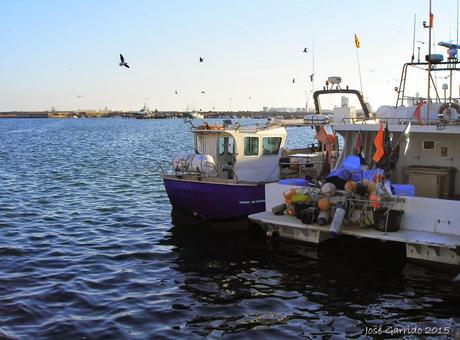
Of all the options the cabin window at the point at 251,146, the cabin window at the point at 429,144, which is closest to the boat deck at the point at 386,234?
the cabin window at the point at 429,144

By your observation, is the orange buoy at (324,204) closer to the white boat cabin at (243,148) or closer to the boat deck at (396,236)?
Answer: the boat deck at (396,236)

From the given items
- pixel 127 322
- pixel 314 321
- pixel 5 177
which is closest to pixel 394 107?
pixel 314 321

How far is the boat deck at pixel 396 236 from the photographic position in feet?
38.1

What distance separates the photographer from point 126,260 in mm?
13008

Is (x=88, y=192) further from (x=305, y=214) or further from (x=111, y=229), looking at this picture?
(x=305, y=214)

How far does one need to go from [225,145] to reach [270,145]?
1.58m

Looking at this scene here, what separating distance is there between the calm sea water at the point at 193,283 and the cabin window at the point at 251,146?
2762mm

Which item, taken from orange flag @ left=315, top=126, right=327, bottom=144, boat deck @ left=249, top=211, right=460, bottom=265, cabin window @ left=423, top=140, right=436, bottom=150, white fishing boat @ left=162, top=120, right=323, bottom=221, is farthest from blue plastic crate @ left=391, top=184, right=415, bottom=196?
orange flag @ left=315, top=126, right=327, bottom=144

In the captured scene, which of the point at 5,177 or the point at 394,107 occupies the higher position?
the point at 394,107

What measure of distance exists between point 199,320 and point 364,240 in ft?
20.6

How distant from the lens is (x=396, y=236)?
11977mm

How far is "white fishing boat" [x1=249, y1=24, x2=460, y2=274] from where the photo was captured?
12.1 meters

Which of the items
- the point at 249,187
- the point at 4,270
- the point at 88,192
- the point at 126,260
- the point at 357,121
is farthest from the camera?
the point at 88,192

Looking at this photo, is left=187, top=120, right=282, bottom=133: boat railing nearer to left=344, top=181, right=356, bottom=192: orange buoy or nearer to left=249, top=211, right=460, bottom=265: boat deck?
left=249, top=211, right=460, bottom=265: boat deck
